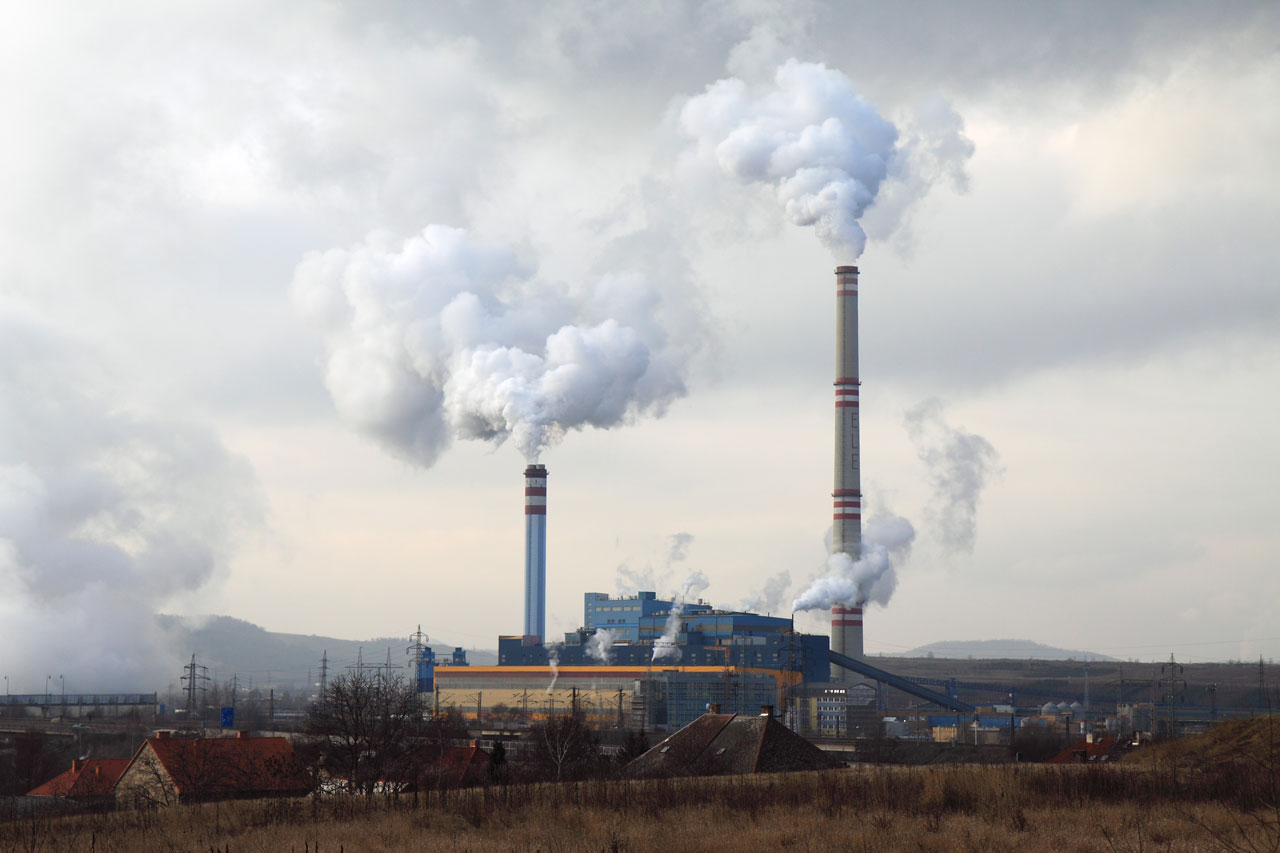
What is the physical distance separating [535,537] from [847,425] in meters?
28.0

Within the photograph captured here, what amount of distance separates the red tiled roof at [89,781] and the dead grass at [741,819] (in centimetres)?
2352

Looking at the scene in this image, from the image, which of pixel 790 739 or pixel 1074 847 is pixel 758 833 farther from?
pixel 790 739

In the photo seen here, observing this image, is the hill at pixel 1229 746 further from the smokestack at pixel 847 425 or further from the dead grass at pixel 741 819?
the smokestack at pixel 847 425

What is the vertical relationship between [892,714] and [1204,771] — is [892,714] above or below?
below

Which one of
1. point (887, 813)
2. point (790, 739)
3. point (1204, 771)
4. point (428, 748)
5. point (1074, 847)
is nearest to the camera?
point (1074, 847)

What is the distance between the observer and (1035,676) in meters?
199

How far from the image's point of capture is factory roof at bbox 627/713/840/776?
32438 mm

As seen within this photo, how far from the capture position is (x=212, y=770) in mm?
37625

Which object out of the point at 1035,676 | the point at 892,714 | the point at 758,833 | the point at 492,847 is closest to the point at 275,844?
the point at 492,847

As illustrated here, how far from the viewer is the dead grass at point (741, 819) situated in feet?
46.1

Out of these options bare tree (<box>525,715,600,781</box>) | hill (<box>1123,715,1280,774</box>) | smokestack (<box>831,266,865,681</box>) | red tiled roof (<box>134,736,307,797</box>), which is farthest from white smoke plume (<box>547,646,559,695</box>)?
hill (<box>1123,715,1280,774</box>)

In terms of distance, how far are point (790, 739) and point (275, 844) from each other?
21.2 m

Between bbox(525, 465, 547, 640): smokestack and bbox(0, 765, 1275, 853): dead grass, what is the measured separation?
81.5m

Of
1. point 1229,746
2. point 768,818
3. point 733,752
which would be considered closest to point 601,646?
point 733,752
